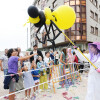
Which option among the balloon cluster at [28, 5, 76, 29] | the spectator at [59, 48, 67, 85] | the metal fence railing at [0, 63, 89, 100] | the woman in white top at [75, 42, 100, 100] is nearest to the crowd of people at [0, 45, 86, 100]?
the spectator at [59, 48, 67, 85]

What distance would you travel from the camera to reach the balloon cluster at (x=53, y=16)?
1914 millimetres

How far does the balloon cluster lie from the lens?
1.91 meters

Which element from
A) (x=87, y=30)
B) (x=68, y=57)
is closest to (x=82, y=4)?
(x=87, y=30)

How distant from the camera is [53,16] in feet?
7.18

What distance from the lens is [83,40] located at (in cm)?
1653

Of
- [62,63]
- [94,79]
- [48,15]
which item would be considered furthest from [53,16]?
Answer: [62,63]

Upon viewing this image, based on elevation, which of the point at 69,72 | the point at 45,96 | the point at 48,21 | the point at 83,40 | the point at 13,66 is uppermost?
the point at 83,40

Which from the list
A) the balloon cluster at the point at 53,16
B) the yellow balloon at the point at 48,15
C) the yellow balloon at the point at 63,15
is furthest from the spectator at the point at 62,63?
the yellow balloon at the point at 48,15

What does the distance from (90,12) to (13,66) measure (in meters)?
18.0

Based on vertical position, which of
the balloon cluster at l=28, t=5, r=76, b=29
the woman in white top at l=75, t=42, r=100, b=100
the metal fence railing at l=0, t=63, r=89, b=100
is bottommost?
the metal fence railing at l=0, t=63, r=89, b=100

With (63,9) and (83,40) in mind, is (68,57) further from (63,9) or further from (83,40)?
(83,40)

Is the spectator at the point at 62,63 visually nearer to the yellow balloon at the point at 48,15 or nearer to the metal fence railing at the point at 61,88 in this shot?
the metal fence railing at the point at 61,88

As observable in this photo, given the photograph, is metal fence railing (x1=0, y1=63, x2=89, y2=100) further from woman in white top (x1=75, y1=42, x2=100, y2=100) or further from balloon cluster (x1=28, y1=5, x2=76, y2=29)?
balloon cluster (x1=28, y1=5, x2=76, y2=29)

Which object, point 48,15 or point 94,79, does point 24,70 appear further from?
point 48,15
